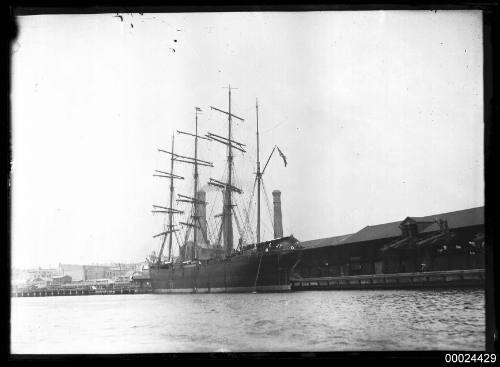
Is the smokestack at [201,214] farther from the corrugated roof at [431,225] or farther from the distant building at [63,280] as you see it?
the corrugated roof at [431,225]

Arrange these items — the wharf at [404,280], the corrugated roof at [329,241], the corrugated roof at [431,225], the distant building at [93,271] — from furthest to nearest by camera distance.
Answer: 1. the distant building at [93,271]
2. the wharf at [404,280]
3. the corrugated roof at [329,241]
4. the corrugated roof at [431,225]

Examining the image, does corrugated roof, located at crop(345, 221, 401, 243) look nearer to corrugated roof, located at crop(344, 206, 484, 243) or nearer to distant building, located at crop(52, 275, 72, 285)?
corrugated roof, located at crop(344, 206, 484, 243)

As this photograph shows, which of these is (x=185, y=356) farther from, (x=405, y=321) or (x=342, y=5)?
(x=342, y=5)

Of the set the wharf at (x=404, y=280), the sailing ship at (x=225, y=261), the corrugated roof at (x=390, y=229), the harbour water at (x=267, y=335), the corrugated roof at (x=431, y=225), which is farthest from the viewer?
the sailing ship at (x=225, y=261)

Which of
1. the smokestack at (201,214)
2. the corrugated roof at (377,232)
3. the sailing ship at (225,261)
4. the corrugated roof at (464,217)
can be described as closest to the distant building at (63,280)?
the sailing ship at (225,261)

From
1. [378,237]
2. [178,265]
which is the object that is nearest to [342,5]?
[378,237]

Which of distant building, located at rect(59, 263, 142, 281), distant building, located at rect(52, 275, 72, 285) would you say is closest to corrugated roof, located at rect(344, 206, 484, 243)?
distant building, located at rect(59, 263, 142, 281)

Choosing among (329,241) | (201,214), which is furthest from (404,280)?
(201,214)

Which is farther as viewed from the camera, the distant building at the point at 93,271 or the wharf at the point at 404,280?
the distant building at the point at 93,271
